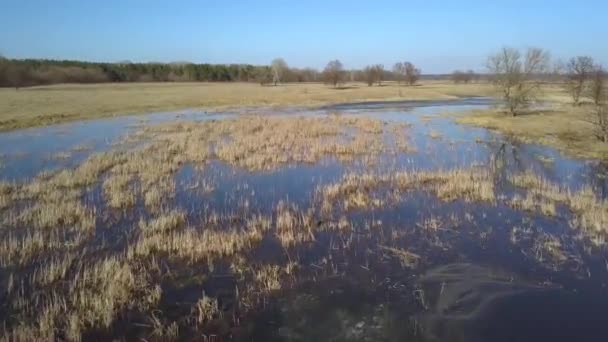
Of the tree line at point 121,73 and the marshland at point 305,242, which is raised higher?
the tree line at point 121,73

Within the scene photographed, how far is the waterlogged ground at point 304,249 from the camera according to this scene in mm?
6852

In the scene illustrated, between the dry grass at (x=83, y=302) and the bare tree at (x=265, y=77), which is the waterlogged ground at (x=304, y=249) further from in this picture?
the bare tree at (x=265, y=77)

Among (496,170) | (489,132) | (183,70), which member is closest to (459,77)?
(183,70)

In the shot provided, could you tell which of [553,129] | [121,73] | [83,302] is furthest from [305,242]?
[121,73]

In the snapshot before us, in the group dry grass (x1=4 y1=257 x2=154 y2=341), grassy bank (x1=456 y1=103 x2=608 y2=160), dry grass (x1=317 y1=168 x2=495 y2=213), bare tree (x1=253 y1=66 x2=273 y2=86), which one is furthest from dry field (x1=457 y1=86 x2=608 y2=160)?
bare tree (x1=253 y1=66 x2=273 y2=86)

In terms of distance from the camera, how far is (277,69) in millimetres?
134625

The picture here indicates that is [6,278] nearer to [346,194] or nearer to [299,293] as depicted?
[299,293]

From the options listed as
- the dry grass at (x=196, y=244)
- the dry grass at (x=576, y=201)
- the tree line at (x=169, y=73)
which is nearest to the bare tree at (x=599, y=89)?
the dry grass at (x=576, y=201)

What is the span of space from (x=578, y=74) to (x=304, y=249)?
5003 cm

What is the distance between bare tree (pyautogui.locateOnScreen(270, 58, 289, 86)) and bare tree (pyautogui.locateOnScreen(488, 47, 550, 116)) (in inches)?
3408

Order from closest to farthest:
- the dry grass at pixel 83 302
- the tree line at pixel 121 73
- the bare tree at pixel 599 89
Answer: the dry grass at pixel 83 302 → the bare tree at pixel 599 89 → the tree line at pixel 121 73

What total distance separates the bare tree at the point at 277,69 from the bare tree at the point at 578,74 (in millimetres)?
83705

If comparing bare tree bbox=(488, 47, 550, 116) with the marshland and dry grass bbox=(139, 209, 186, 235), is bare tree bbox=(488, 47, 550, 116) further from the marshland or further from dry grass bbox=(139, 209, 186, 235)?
dry grass bbox=(139, 209, 186, 235)

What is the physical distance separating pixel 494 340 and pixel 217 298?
442 centimetres
